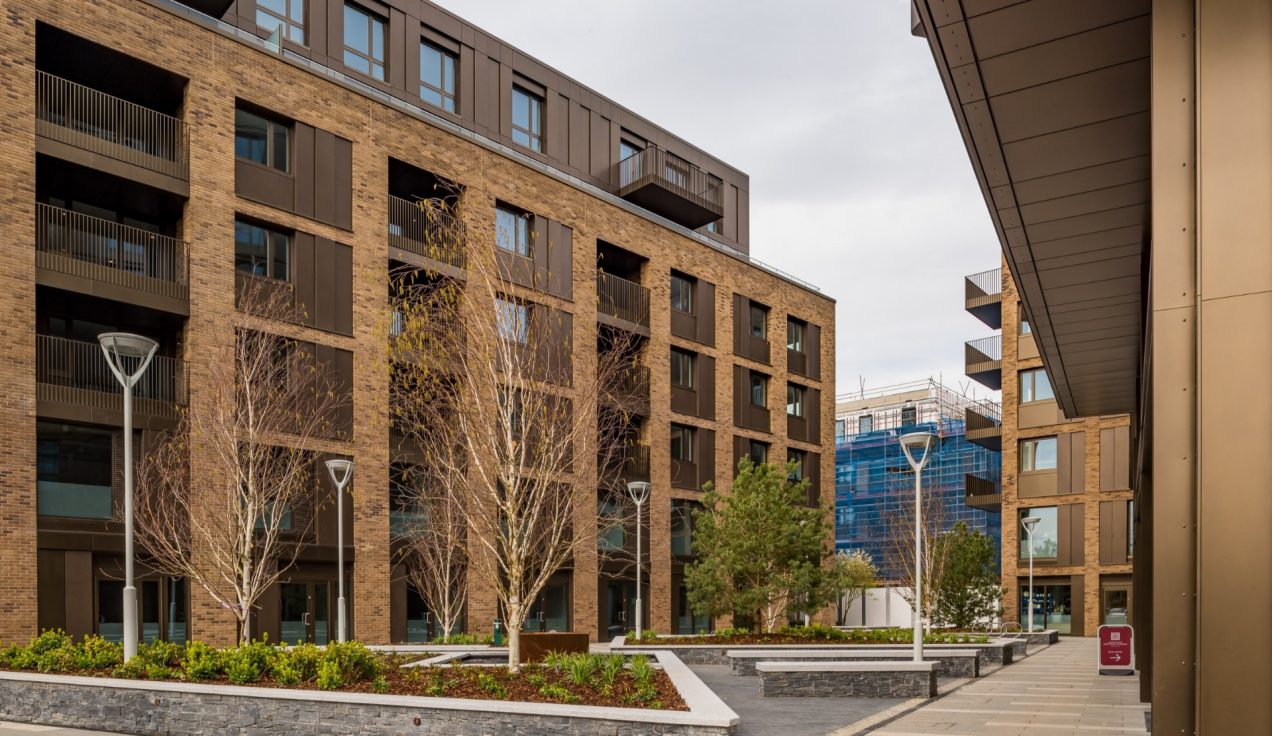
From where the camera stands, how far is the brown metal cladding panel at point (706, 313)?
134ft

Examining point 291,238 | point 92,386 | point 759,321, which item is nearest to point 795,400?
point 759,321

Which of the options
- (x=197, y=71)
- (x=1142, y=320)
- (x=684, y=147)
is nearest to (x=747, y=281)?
(x=684, y=147)

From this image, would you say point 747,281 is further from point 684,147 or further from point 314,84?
point 314,84

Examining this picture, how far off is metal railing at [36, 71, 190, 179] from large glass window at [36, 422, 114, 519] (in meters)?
6.08

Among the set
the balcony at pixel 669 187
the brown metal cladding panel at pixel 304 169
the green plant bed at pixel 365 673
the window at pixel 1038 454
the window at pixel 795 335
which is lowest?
the green plant bed at pixel 365 673

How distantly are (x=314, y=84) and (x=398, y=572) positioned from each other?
1302 cm

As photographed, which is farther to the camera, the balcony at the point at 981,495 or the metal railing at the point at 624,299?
the balcony at the point at 981,495

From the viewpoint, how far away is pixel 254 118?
26.9m

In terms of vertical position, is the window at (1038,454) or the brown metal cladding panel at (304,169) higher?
the brown metal cladding panel at (304,169)

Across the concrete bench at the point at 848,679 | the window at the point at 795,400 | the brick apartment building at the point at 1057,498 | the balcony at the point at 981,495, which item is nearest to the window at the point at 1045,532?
the brick apartment building at the point at 1057,498

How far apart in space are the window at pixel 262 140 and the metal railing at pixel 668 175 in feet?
48.1

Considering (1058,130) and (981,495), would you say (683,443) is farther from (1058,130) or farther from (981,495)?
(1058,130)

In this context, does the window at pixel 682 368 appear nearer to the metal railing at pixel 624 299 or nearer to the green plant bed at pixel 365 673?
the metal railing at pixel 624 299

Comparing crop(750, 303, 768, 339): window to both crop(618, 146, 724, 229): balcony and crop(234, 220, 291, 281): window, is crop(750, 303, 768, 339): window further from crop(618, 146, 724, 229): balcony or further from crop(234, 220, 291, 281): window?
crop(234, 220, 291, 281): window
